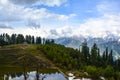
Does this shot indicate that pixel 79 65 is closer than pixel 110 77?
No

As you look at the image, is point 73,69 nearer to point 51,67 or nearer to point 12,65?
point 51,67

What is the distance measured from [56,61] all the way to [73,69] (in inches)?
683

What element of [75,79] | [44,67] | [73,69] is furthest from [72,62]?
[75,79]

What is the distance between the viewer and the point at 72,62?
185m

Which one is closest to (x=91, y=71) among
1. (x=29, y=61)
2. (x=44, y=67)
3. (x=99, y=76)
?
(x=99, y=76)

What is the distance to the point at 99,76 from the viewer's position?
519ft

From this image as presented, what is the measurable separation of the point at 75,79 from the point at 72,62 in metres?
52.4

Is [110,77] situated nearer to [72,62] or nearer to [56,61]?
[72,62]

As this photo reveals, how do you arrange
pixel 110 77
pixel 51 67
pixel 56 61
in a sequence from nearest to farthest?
pixel 110 77 < pixel 51 67 < pixel 56 61

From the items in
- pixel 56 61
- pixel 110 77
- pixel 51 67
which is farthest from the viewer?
pixel 56 61

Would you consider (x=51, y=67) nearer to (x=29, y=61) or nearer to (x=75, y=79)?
(x=29, y=61)

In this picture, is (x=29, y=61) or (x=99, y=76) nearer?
(x=99, y=76)

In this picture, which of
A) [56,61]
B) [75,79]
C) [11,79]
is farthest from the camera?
[56,61]

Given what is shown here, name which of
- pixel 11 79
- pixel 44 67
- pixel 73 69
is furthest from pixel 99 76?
pixel 11 79
